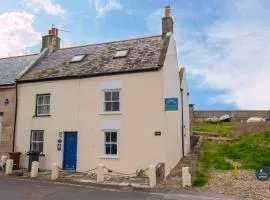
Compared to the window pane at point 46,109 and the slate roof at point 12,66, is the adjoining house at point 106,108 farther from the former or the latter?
the slate roof at point 12,66

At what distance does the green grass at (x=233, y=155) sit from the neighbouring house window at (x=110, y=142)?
4.56 meters

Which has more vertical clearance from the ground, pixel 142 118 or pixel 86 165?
pixel 142 118

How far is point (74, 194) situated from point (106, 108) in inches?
244

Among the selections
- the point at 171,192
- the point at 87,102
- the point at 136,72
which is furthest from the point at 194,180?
the point at 87,102

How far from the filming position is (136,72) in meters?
15.7

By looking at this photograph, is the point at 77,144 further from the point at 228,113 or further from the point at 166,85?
the point at 228,113

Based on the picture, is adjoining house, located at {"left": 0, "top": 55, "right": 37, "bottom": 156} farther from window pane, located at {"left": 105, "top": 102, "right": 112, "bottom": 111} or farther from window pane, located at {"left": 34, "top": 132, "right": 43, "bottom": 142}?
window pane, located at {"left": 105, "top": 102, "right": 112, "bottom": 111}

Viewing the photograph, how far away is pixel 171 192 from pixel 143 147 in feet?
12.3

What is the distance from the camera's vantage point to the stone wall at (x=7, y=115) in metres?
18.3

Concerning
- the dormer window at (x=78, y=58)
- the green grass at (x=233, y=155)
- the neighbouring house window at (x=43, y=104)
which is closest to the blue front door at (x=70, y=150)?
the neighbouring house window at (x=43, y=104)

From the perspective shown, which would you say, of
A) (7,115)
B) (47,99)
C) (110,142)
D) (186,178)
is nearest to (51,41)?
(47,99)

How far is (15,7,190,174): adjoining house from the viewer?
15086 mm

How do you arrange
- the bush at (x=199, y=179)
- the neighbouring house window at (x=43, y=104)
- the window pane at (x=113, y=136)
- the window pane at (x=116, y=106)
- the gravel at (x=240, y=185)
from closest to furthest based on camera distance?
the gravel at (x=240, y=185), the bush at (x=199, y=179), the window pane at (x=113, y=136), the window pane at (x=116, y=106), the neighbouring house window at (x=43, y=104)

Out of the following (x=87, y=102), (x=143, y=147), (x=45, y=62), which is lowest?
(x=143, y=147)
